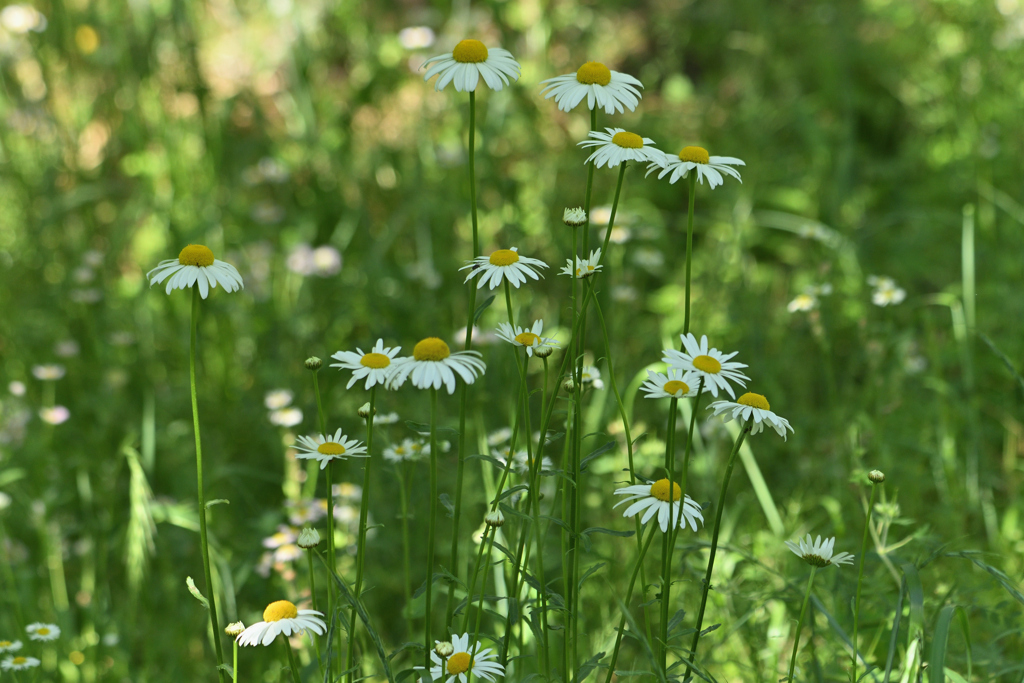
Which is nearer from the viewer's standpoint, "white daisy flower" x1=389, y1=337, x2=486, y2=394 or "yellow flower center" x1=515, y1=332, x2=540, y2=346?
"white daisy flower" x1=389, y1=337, x2=486, y2=394

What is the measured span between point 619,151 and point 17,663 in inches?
45.4

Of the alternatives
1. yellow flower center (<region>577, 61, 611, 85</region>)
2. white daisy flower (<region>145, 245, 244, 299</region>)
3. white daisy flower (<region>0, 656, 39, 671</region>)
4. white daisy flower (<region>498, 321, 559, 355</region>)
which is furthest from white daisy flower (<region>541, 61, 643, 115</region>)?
white daisy flower (<region>0, 656, 39, 671</region>)

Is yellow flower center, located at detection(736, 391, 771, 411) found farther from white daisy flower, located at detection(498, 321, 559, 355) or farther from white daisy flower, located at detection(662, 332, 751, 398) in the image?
white daisy flower, located at detection(498, 321, 559, 355)

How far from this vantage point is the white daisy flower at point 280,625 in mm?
991

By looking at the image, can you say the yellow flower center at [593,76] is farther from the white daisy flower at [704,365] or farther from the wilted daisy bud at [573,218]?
the white daisy flower at [704,365]

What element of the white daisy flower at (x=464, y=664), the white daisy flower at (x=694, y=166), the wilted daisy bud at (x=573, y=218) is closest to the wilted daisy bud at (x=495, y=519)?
the white daisy flower at (x=464, y=664)

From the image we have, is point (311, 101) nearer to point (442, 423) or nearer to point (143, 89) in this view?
point (143, 89)

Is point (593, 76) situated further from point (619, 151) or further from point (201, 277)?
point (201, 277)

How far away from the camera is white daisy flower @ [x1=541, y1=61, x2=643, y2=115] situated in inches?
42.7

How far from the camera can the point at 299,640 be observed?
1.57 meters

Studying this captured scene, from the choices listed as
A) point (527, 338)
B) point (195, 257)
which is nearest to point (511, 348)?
point (527, 338)

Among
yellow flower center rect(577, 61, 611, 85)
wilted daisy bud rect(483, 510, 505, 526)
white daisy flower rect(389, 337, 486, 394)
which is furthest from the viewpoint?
yellow flower center rect(577, 61, 611, 85)

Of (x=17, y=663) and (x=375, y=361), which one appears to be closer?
(x=375, y=361)

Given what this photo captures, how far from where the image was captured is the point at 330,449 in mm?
1074
